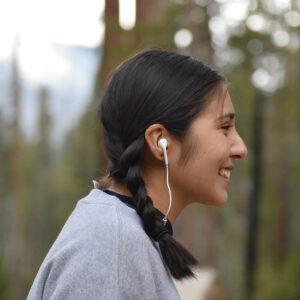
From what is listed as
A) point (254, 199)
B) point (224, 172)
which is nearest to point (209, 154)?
point (224, 172)

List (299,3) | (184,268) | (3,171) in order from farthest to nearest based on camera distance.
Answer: (3,171)
(299,3)
(184,268)

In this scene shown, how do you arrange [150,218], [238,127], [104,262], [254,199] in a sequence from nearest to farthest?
[104,262] < [150,218] < [238,127] < [254,199]

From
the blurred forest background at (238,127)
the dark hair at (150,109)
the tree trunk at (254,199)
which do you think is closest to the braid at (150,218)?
the dark hair at (150,109)

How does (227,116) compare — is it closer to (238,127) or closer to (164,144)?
(164,144)

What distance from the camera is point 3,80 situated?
62.5ft

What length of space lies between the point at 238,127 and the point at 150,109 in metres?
12.0

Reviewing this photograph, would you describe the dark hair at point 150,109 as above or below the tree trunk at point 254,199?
above

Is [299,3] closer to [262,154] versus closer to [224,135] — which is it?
[262,154]

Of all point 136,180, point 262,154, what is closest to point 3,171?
point 262,154

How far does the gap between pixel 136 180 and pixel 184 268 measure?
28 cm

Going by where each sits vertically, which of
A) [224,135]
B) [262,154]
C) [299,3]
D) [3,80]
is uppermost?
[299,3]

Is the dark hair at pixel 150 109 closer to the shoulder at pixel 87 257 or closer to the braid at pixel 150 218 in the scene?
the braid at pixel 150 218

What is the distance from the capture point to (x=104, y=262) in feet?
3.88

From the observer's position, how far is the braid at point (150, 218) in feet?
4.47
